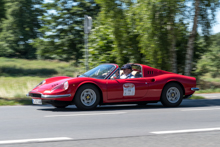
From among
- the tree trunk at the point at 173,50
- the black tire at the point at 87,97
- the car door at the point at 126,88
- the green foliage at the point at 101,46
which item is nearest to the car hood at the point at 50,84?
the black tire at the point at 87,97

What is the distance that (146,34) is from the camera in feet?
41.3

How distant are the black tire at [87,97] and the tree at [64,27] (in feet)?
44.2

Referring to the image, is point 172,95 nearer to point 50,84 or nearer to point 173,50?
point 50,84

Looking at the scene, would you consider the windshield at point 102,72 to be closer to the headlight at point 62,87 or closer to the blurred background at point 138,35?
the headlight at point 62,87

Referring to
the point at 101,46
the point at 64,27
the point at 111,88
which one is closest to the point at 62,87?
the point at 111,88

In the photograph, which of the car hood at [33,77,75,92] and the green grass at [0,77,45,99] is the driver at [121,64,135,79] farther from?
the green grass at [0,77,45,99]

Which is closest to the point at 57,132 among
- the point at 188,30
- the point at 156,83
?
the point at 156,83

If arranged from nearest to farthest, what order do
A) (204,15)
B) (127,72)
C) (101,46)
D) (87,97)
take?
(87,97)
(127,72)
(204,15)
(101,46)

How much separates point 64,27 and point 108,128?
1657 centimetres

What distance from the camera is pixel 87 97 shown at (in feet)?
28.5

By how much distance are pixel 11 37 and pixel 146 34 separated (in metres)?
30.7

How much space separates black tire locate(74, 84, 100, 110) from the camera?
855 cm

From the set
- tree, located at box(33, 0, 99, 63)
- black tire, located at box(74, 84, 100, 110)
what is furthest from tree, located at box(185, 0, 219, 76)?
tree, located at box(33, 0, 99, 63)

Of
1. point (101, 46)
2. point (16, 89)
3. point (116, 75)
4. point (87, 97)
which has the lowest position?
point (16, 89)
